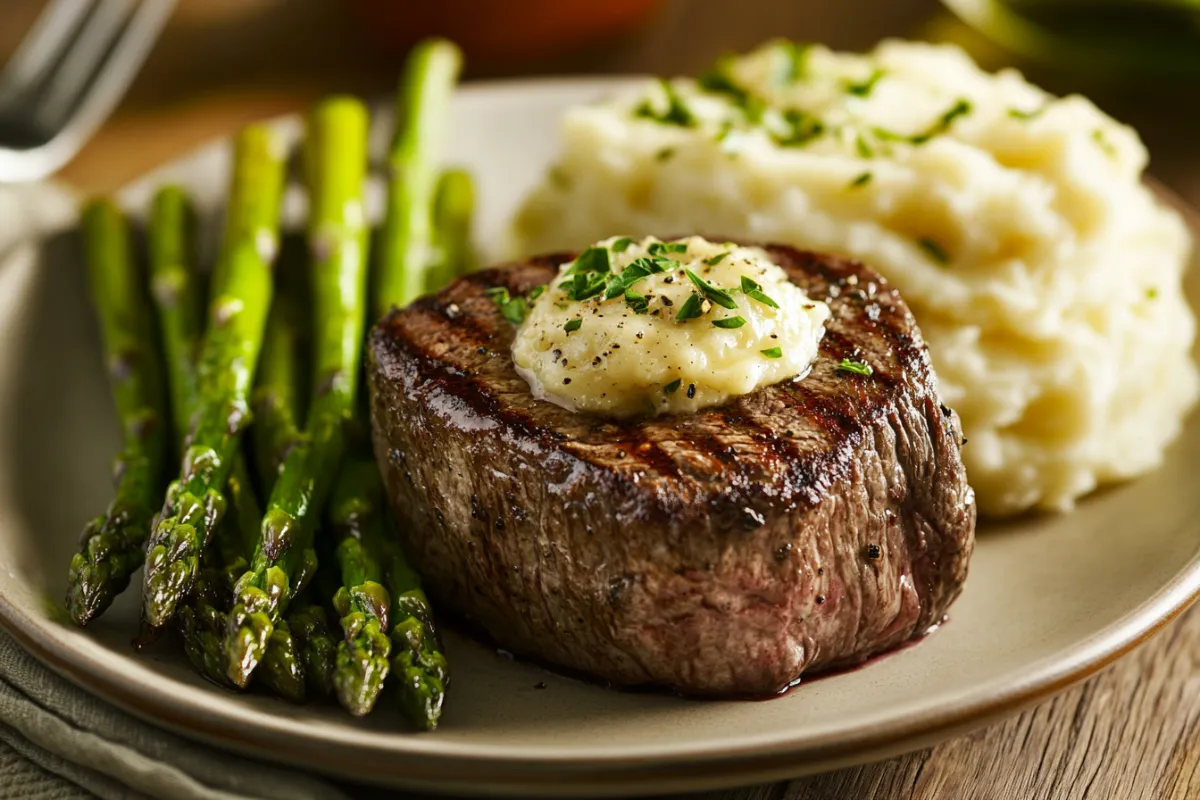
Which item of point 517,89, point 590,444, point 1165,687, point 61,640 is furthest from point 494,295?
point 517,89

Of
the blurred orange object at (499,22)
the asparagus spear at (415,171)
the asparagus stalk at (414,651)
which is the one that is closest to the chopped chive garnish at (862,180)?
the asparagus spear at (415,171)

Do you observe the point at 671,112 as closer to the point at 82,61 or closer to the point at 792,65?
Answer: the point at 792,65

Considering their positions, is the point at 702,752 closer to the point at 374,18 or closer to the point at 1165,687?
the point at 1165,687

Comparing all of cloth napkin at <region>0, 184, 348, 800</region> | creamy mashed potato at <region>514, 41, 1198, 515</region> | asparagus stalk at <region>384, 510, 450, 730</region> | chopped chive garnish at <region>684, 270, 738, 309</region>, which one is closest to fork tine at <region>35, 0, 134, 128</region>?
creamy mashed potato at <region>514, 41, 1198, 515</region>

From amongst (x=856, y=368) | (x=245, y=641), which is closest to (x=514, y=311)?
(x=856, y=368)

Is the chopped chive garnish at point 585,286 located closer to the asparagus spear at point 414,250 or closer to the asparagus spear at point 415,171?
the asparagus spear at point 414,250

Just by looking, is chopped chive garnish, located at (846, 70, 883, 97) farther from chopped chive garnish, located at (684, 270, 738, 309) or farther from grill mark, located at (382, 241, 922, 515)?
chopped chive garnish, located at (684, 270, 738, 309)
